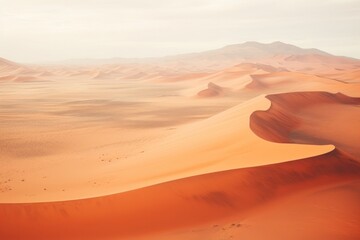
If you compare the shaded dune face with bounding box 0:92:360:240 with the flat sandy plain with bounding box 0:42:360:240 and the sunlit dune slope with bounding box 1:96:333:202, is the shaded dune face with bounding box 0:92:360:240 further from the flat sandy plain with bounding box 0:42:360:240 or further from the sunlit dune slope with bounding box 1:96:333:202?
the sunlit dune slope with bounding box 1:96:333:202

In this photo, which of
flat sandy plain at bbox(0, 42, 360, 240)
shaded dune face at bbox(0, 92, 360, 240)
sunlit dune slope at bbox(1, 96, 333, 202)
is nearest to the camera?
flat sandy plain at bbox(0, 42, 360, 240)

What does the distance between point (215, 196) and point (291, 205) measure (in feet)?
4.58

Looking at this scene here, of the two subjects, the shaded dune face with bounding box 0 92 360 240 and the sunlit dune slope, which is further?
the sunlit dune slope

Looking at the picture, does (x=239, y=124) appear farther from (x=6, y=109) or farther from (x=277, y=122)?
(x=6, y=109)

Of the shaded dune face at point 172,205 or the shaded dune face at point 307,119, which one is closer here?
the shaded dune face at point 172,205

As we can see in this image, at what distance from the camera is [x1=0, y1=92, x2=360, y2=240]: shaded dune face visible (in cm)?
615

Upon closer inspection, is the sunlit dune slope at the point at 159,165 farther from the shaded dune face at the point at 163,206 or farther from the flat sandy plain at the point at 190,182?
the shaded dune face at the point at 163,206

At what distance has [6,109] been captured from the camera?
2345cm

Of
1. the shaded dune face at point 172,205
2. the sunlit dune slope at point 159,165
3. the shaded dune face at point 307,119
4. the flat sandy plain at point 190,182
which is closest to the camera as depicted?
the flat sandy plain at point 190,182

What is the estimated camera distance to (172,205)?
673 cm

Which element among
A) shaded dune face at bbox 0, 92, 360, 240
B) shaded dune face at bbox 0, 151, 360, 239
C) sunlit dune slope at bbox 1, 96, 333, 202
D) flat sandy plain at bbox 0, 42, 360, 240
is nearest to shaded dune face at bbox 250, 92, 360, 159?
flat sandy plain at bbox 0, 42, 360, 240

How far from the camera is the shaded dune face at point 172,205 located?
20.2 ft

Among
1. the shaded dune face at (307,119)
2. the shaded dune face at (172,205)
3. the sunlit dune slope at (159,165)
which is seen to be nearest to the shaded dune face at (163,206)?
the shaded dune face at (172,205)

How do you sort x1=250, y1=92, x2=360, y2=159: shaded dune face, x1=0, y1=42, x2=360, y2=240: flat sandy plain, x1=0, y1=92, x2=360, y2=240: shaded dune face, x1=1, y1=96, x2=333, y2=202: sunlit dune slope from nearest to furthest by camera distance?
x1=0, y1=42, x2=360, y2=240: flat sandy plain
x1=0, y1=92, x2=360, y2=240: shaded dune face
x1=1, y1=96, x2=333, y2=202: sunlit dune slope
x1=250, y1=92, x2=360, y2=159: shaded dune face
